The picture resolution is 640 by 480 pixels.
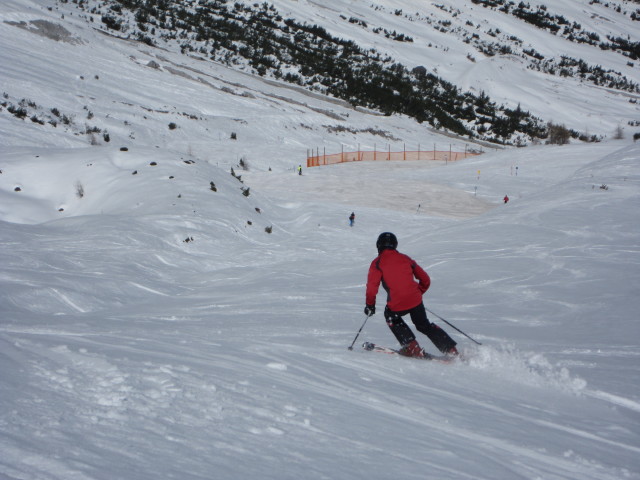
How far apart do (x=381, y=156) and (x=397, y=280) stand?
3450cm

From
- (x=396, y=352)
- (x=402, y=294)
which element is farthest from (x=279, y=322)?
(x=402, y=294)

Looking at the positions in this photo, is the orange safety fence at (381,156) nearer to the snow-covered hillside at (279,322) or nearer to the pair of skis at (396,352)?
the snow-covered hillside at (279,322)

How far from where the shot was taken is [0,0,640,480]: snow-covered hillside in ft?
9.52

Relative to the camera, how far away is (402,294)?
19.5 ft

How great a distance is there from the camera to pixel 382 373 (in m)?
5.06

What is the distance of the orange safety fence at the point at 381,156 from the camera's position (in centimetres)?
3522

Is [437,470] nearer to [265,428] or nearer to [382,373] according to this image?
[265,428]

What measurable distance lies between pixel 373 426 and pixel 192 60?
4625 cm

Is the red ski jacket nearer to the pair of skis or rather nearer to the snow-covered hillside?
the pair of skis

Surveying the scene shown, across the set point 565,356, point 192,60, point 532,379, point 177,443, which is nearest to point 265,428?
point 177,443

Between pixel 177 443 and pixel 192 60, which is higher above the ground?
pixel 192 60

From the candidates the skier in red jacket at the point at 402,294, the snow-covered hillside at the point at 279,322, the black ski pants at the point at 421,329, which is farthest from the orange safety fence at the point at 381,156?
the black ski pants at the point at 421,329

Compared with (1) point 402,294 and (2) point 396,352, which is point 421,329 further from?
(1) point 402,294

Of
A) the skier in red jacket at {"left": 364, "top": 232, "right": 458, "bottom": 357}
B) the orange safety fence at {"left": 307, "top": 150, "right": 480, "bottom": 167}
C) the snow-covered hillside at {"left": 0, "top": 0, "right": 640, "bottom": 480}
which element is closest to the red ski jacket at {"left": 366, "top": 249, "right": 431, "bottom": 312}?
the skier in red jacket at {"left": 364, "top": 232, "right": 458, "bottom": 357}
